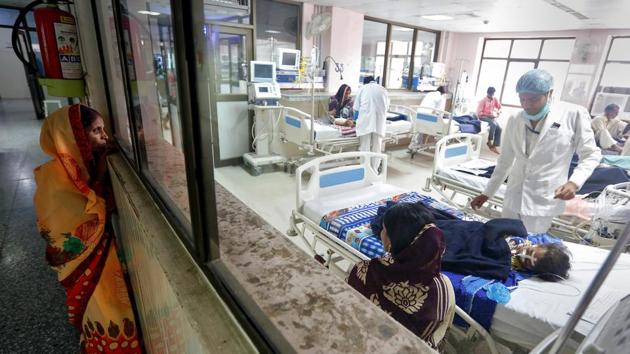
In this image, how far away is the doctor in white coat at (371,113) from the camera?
461 centimetres

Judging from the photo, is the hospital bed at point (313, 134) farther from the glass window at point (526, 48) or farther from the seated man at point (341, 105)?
the glass window at point (526, 48)

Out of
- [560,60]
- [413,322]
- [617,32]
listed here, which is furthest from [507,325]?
[560,60]

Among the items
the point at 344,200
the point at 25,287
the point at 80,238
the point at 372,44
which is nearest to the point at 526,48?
the point at 372,44

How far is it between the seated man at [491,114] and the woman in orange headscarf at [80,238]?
7.13m

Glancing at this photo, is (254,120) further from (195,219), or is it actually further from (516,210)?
(195,219)

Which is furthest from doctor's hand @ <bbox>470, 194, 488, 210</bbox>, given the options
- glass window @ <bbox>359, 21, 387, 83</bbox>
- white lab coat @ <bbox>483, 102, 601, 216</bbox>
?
glass window @ <bbox>359, 21, 387, 83</bbox>

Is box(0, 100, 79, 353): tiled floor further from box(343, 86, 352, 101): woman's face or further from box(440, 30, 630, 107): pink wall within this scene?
box(440, 30, 630, 107): pink wall

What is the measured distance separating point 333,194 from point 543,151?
4.99 ft

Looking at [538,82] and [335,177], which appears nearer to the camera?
[538,82]

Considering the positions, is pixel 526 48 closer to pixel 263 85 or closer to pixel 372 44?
pixel 372 44

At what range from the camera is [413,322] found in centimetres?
128

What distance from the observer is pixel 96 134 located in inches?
70.1

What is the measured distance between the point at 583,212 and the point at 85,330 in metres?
3.50

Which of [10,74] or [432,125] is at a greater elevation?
[10,74]
